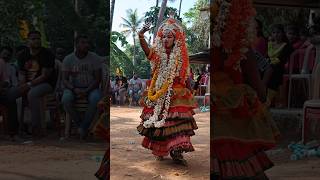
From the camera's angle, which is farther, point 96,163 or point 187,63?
point 187,63

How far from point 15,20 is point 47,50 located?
0.30 m

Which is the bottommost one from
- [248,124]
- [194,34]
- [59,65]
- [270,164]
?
[270,164]

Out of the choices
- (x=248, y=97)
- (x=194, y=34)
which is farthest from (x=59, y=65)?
(x=248, y=97)

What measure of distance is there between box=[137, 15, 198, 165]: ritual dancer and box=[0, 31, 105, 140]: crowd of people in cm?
74

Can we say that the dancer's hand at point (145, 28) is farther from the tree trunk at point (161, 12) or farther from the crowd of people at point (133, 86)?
the crowd of people at point (133, 86)

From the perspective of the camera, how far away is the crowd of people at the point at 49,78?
340 centimetres

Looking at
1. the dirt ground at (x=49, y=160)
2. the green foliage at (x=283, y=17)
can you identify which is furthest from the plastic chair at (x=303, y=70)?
the dirt ground at (x=49, y=160)

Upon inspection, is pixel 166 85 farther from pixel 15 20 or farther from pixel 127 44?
pixel 15 20

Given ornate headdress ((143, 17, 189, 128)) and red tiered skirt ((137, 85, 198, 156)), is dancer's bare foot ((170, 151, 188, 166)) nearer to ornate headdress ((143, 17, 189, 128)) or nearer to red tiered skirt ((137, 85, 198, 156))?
red tiered skirt ((137, 85, 198, 156))

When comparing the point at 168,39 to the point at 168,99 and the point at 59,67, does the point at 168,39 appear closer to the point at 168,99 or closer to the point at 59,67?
the point at 168,99

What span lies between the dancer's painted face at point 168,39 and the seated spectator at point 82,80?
3.51 ft

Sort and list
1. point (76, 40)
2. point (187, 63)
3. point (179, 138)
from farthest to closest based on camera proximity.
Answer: point (179, 138), point (187, 63), point (76, 40)

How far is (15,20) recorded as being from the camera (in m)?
3.43

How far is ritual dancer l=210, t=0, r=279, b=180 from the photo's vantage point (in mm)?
3469
